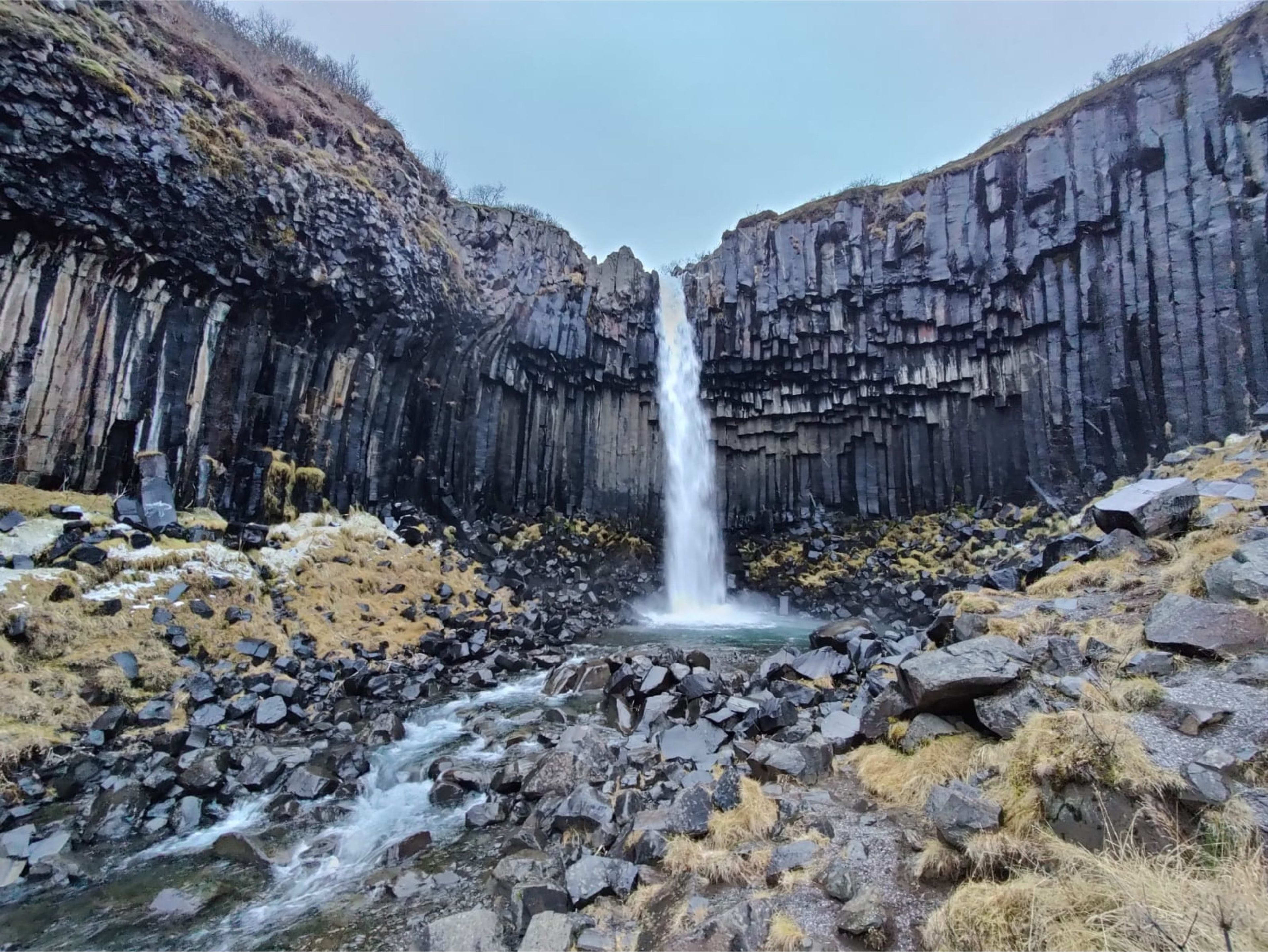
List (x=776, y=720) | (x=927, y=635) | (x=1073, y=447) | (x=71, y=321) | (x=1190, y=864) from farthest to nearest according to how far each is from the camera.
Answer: (x=1073, y=447) < (x=71, y=321) < (x=927, y=635) < (x=776, y=720) < (x=1190, y=864)

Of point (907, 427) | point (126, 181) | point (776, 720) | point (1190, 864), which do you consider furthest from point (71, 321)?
point (907, 427)

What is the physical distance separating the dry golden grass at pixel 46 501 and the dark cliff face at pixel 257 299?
18.3 inches


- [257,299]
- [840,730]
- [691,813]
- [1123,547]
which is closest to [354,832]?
[691,813]

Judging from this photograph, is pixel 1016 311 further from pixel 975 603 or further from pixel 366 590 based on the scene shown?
pixel 366 590

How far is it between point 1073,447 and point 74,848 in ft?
86.7

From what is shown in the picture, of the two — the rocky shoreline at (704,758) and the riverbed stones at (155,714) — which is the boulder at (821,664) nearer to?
the rocky shoreline at (704,758)

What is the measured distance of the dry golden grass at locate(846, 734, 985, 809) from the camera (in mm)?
4996

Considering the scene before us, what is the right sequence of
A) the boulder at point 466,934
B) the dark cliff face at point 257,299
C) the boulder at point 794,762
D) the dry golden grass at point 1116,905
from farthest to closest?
the dark cliff face at point 257,299 < the boulder at point 794,762 < the boulder at point 466,934 < the dry golden grass at point 1116,905

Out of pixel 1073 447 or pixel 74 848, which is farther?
pixel 1073 447

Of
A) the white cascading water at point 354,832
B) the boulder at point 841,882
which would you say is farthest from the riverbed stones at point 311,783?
the boulder at point 841,882

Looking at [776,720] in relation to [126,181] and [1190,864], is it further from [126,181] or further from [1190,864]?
[126,181]

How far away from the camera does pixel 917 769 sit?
5254 millimetres

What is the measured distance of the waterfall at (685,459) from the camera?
91.5 ft

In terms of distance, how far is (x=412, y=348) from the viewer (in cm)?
2119
